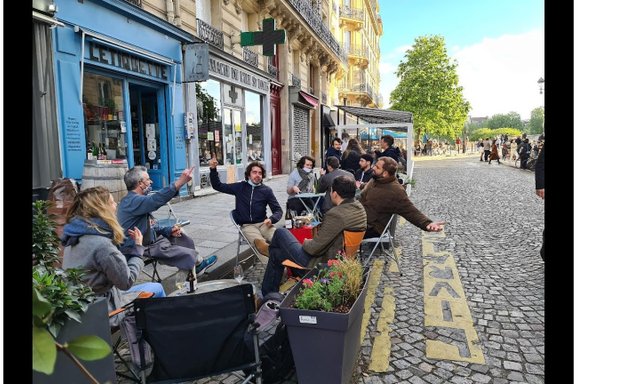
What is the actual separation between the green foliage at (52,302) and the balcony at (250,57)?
12.5 m

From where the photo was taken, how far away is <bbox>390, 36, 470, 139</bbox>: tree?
37.6m

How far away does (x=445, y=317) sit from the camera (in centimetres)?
380

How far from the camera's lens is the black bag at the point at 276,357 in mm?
2717

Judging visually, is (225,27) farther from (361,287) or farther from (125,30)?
(361,287)

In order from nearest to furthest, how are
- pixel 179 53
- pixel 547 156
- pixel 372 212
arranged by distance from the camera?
pixel 547 156, pixel 372 212, pixel 179 53

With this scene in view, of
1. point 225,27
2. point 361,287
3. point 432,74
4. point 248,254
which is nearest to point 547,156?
point 361,287

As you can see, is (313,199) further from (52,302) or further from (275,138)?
(275,138)

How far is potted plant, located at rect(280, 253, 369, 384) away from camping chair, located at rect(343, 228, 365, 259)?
114 centimetres

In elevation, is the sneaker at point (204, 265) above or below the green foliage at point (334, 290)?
below

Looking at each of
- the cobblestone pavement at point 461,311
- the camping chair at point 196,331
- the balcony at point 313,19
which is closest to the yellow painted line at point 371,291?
the cobblestone pavement at point 461,311

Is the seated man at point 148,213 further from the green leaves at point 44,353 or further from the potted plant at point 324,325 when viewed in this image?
the green leaves at point 44,353

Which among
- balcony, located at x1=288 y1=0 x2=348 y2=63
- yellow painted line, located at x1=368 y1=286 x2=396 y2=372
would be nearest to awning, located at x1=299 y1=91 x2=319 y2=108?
balcony, located at x1=288 y1=0 x2=348 y2=63

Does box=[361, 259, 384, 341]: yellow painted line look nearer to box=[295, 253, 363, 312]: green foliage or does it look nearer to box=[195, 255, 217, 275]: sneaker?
box=[295, 253, 363, 312]: green foliage

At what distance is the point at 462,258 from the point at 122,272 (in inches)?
176
